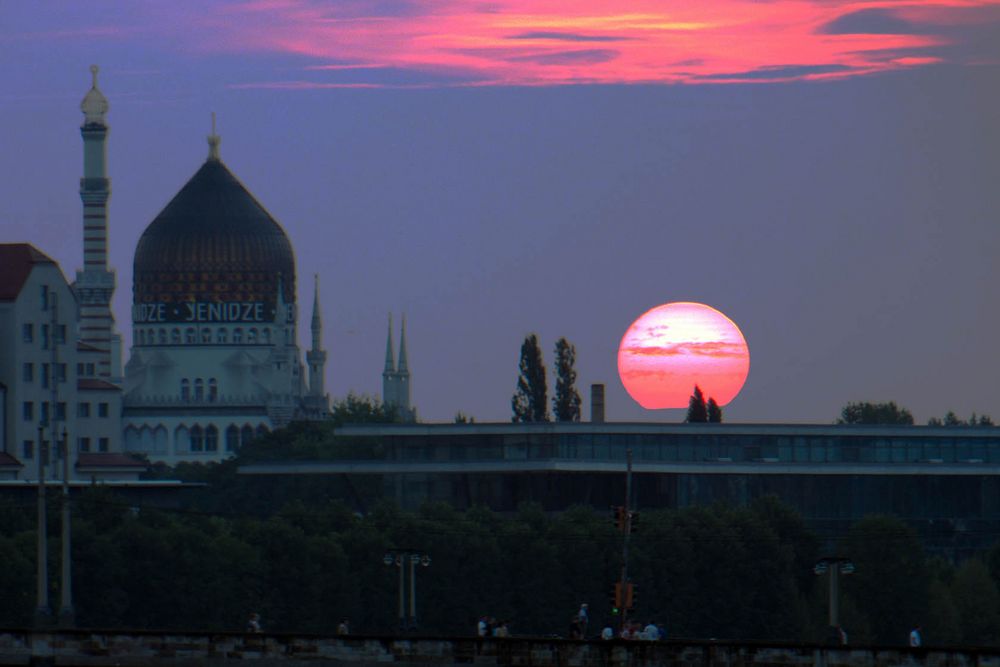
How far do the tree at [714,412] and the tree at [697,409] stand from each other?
37 cm

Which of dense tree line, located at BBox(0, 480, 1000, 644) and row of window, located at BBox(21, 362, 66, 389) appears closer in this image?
dense tree line, located at BBox(0, 480, 1000, 644)

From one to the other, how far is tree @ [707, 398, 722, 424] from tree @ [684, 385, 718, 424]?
0.37 metres

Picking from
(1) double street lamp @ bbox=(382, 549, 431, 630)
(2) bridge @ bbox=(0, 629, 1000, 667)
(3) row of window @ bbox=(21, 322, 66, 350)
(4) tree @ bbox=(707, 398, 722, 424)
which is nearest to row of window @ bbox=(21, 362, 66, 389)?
(3) row of window @ bbox=(21, 322, 66, 350)

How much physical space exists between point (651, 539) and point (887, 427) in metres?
33.9

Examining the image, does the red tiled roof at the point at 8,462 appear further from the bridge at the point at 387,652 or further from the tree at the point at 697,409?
the bridge at the point at 387,652

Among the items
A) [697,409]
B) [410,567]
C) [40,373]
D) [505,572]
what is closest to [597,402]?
[697,409]

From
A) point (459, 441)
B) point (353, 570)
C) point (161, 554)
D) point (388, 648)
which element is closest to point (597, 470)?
point (459, 441)

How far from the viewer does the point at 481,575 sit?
143 meters

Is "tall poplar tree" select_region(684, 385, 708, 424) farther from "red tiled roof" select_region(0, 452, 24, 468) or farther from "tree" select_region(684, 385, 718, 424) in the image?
"red tiled roof" select_region(0, 452, 24, 468)

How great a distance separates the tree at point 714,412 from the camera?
193m

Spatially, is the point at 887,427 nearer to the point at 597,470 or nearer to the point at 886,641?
the point at 597,470

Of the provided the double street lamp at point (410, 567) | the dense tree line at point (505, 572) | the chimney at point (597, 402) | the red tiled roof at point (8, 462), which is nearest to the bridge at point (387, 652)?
the double street lamp at point (410, 567)

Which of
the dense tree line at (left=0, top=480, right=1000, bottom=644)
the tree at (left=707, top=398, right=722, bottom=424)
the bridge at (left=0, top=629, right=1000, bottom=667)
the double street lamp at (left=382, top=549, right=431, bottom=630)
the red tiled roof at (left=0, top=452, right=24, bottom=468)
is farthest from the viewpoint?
the tree at (left=707, top=398, right=722, bottom=424)

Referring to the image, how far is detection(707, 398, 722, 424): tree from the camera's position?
19300cm
